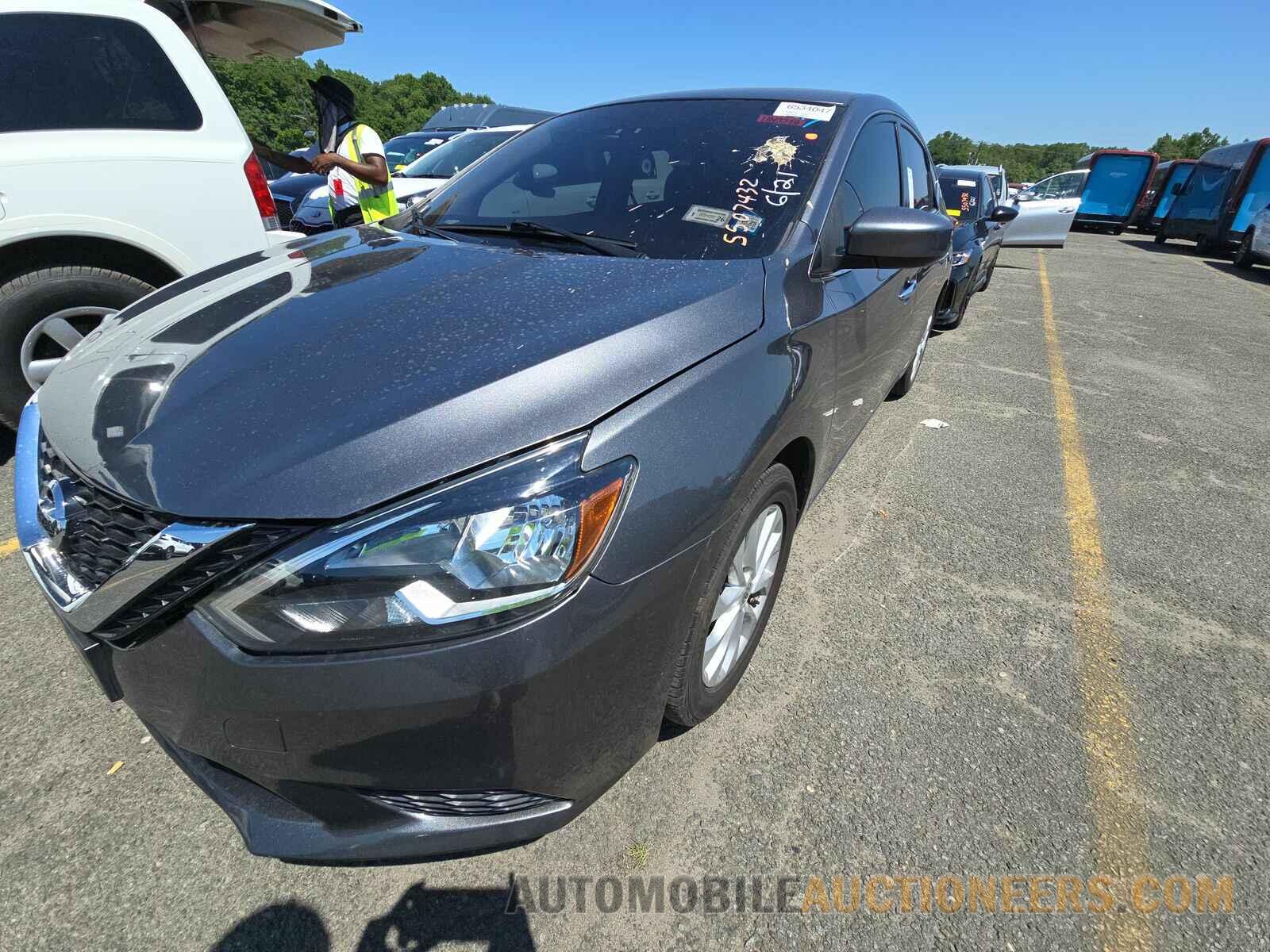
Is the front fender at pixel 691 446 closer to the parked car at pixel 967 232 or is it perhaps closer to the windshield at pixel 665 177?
the windshield at pixel 665 177

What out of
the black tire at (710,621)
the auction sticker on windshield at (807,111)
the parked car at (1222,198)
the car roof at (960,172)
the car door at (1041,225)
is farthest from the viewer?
the parked car at (1222,198)

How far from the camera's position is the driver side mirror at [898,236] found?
6.54 ft

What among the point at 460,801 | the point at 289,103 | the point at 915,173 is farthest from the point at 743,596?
the point at 289,103

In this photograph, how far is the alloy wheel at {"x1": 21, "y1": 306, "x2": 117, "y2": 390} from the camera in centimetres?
285

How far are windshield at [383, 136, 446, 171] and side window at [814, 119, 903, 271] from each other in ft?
25.8

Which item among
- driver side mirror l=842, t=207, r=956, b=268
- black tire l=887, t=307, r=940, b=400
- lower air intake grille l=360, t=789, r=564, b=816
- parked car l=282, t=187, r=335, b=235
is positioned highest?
driver side mirror l=842, t=207, r=956, b=268

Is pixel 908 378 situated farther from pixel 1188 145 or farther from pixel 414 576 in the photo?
pixel 1188 145

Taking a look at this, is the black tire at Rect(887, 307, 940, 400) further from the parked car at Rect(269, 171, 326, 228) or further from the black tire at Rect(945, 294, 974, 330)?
the parked car at Rect(269, 171, 326, 228)

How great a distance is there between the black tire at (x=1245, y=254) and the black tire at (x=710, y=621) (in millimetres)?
17193

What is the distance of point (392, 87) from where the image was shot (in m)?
68.1

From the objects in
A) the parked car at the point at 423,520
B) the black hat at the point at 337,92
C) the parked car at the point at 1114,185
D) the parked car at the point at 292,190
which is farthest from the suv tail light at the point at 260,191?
the parked car at the point at 1114,185

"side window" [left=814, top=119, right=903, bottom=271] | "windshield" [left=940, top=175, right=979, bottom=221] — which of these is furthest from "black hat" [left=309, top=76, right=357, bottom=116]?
"windshield" [left=940, top=175, right=979, bottom=221]

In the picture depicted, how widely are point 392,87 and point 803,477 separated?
81.5 meters

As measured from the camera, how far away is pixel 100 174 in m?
2.79
